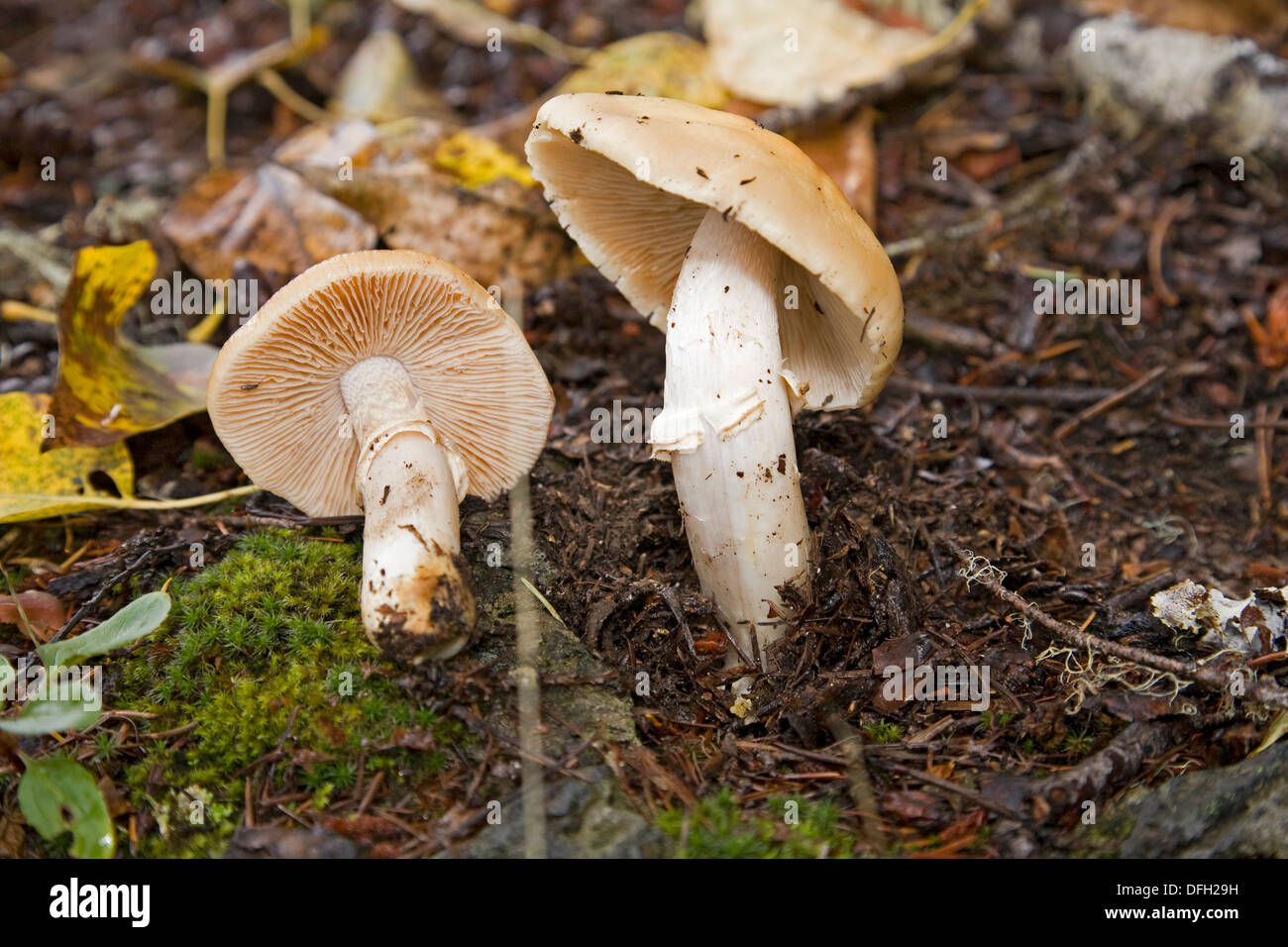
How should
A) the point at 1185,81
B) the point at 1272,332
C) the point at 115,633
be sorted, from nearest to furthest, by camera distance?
1. the point at 115,633
2. the point at 1272,332
3. the point at 1185,81

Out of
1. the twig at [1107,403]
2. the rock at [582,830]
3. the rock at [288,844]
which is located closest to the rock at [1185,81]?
the twig at [1107,403]

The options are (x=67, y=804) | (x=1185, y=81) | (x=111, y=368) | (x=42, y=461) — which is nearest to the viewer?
(x=67, y=804)

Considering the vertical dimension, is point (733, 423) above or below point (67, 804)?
above

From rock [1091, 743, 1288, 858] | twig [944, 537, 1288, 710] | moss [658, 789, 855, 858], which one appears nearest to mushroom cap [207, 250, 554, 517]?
moss [658, 789, 855, 858]

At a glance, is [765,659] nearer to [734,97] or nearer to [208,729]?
[208,729]

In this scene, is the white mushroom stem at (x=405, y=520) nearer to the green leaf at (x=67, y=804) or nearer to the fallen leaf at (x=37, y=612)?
the green leaf at (x=67, y=804)

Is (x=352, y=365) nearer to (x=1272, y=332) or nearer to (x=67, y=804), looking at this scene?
(x=67, y=804)

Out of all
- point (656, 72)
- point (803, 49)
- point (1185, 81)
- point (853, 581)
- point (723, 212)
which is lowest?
point (853, 581)

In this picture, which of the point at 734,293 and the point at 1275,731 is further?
the point at 734,293

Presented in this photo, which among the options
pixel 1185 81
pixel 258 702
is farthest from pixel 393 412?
pixel 1185 81
